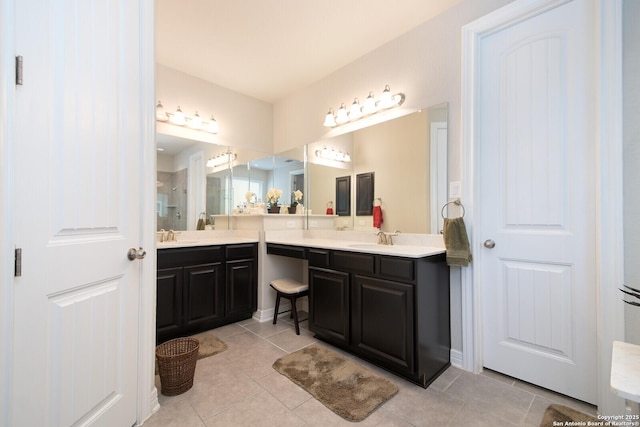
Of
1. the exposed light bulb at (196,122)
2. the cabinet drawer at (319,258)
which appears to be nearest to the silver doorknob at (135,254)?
the cabinet drawer at (319,258)

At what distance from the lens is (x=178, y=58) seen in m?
2.87

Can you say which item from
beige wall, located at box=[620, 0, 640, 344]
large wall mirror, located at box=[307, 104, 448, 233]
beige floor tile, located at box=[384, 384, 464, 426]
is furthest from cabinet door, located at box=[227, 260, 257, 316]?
beige wall, located at box=[620, 0, 640, 344]

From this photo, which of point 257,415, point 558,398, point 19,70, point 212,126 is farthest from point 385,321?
point 212,126

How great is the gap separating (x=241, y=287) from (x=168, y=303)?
712mm

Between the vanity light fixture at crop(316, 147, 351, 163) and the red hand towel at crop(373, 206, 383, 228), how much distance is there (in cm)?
63

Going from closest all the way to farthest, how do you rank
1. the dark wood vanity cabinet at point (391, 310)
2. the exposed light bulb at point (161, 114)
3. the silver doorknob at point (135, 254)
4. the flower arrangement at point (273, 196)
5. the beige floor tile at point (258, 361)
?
the silver doorknob at point (135, 254) → the dark wood vanity cabinet at point (391, 310) → the beige floor tile at point (258, 361) → the exposed light bulb at point (161, 114) → the flower arrangement at point (273, 196)

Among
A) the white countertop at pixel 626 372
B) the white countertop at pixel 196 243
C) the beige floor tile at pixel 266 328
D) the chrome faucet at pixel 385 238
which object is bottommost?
the beige floor tile at pixel 266 328

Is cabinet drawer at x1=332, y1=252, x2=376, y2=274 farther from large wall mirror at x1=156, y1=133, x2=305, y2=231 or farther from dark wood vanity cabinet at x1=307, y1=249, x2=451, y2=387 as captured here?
large wall mirror at x1=156, y1=133, x2=305, y2=231

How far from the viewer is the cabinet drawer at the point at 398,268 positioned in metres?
1.81

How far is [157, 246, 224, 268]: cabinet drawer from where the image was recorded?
2.43 m

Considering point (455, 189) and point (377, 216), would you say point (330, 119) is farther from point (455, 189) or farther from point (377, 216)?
point (455, 189)

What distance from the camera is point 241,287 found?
9.66ft

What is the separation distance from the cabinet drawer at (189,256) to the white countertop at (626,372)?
8.88 ft

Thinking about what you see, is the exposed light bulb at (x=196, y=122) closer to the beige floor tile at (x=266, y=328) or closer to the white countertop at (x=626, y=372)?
the beige floor tile at (x=266, y=328)
